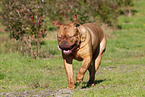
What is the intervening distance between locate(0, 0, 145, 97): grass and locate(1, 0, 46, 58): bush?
1.16 metres

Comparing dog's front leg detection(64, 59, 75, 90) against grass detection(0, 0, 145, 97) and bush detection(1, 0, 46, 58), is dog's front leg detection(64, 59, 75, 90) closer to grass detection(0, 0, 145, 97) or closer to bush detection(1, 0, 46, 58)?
grass detection(0, 0, 145, 97)

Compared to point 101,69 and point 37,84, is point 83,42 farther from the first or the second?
point 101,69

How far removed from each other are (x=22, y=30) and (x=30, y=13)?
3.63ft

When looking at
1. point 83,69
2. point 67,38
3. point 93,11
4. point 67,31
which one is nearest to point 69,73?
point 83,69

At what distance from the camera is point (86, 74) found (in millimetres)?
11648

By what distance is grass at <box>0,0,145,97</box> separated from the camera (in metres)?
6.63

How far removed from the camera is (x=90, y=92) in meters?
6.38

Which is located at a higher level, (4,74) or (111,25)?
(4,74)

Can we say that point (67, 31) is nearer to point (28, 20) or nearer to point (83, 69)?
point (83, 69)

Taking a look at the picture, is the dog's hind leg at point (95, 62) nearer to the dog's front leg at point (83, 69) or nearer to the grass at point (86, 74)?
the grass at point (86, 74)

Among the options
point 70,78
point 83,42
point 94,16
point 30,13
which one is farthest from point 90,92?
point 94,16

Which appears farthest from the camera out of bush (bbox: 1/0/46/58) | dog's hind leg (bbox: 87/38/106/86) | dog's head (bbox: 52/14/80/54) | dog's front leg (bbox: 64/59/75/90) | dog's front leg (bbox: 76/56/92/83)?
bush (bbox: 1/0/46/58)

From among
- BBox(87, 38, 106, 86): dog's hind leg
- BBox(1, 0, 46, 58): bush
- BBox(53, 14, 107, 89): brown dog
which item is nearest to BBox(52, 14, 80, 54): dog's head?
BBox(53, 14, 107, 89): brown dog

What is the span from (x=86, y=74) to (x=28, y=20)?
4.88 m
